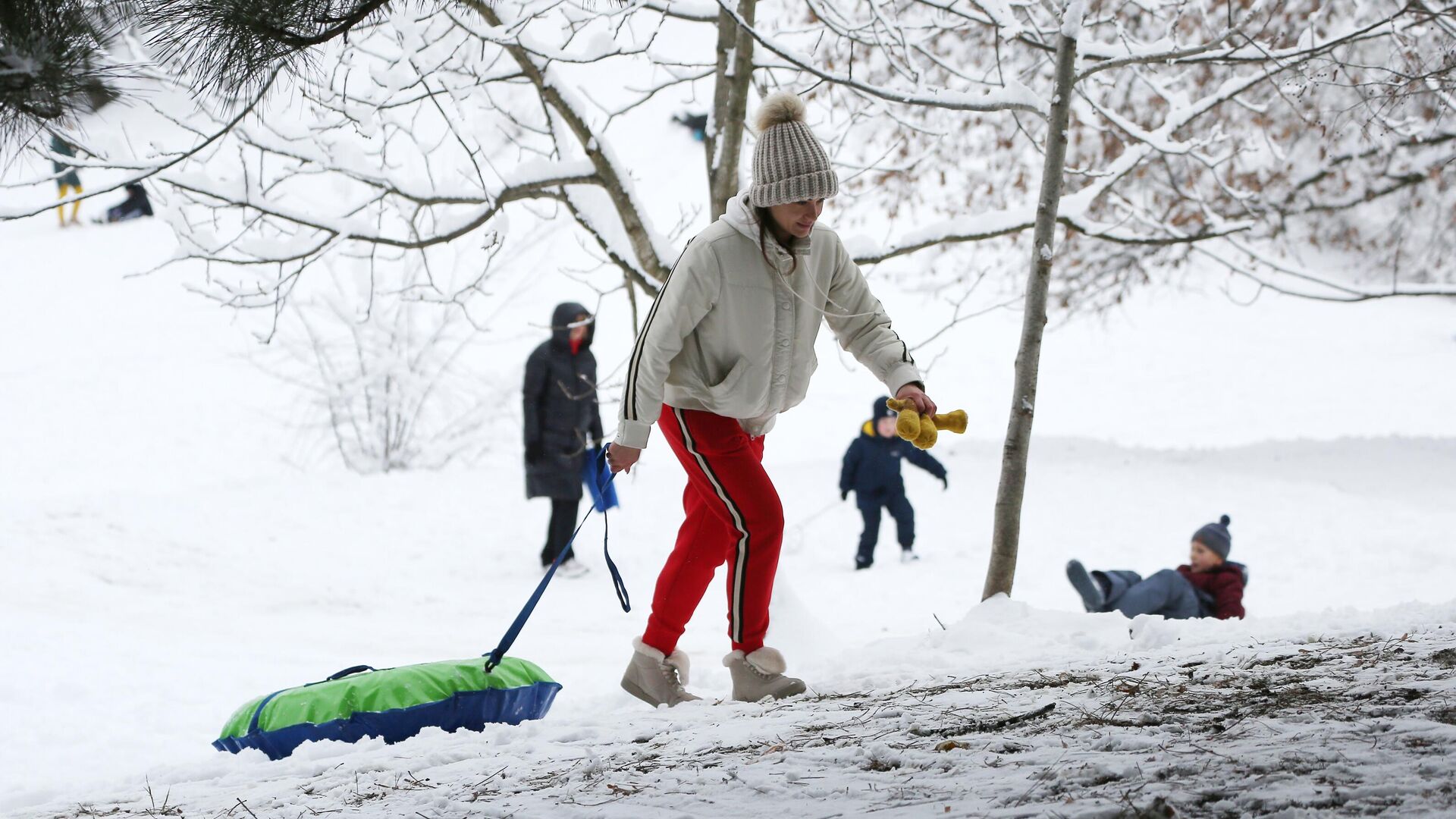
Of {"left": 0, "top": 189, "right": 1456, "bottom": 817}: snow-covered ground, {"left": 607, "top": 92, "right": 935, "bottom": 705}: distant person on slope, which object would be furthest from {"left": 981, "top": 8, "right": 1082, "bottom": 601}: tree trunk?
{"left": 607, "top": 92, "right": 935, "bottom": 705}: distant person on slope

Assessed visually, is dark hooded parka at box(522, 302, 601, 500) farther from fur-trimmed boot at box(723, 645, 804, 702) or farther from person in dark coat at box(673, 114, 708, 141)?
person in dark coat at box(673, 114, 708, 141)

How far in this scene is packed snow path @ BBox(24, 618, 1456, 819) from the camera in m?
1.94

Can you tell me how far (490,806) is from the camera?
2332 mm

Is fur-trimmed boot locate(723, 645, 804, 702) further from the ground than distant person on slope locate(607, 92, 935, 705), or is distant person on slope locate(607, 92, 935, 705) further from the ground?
distant person on slope locate(607, 92, 935, 705)

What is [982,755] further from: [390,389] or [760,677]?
[390,389]

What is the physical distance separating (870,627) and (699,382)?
3699 mm

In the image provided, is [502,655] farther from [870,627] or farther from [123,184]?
[870,627]

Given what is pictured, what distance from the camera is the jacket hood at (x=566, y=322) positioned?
7.57 m

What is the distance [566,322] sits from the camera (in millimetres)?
7641

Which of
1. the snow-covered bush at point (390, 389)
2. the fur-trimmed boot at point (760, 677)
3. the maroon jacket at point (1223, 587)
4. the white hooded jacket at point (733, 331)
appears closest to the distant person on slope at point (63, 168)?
the white hooded jacket at point (733, 331)

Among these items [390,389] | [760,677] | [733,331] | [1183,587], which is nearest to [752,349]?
[733,331]

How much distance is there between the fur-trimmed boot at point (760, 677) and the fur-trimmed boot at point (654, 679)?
0.23m

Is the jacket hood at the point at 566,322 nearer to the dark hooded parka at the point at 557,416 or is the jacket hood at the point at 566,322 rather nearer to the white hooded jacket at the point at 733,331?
the dark hooded parka at the point at 557,416

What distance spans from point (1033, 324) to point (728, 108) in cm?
198
